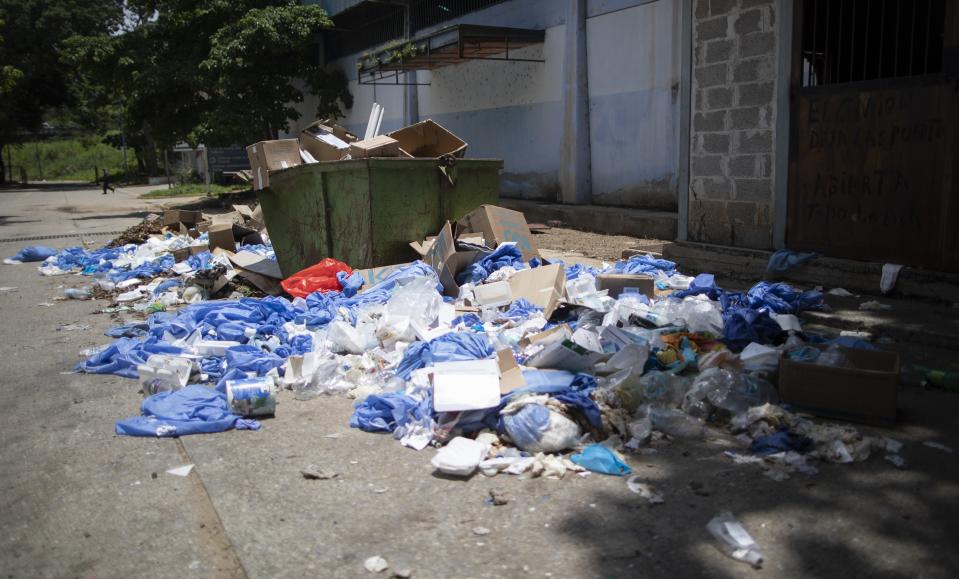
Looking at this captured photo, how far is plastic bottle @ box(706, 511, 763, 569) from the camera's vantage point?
2.48 meters

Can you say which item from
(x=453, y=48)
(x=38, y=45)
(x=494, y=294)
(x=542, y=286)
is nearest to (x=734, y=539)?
(x=542, y=286)

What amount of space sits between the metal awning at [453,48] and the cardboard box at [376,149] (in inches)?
205

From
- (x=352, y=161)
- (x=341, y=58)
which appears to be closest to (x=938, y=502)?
(x=352, y=161)

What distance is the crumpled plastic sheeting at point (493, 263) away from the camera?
6301mm

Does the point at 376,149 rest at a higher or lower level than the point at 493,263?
higher

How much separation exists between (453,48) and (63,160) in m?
42.7

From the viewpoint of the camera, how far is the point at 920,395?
3.95 metres

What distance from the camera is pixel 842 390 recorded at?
3.57 metres

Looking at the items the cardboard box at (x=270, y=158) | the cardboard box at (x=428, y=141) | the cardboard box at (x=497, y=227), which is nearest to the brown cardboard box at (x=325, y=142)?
the cardboard box at (x=270, y=158)

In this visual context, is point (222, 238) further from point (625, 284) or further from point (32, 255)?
point (625, 284)

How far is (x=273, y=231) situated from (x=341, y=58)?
14742 mm

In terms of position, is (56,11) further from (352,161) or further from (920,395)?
(920,395)

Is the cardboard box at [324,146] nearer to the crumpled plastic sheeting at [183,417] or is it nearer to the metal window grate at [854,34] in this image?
the crumpled plastic sheeting at [183,417]

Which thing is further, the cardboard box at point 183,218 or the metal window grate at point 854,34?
the cardboard box at point 183,218
